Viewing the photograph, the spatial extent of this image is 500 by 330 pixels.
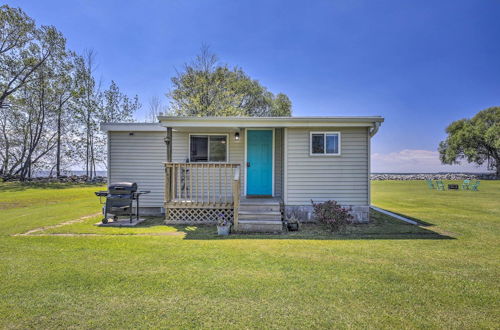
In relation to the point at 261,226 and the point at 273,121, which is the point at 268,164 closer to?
the point at 273,121

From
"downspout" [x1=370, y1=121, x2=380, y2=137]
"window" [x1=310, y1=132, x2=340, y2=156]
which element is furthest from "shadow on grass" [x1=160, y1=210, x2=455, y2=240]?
"downspout" [x1=370, y1=121, x2=380, y2=137]

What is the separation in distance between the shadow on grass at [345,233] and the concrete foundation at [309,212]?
9.7 inches

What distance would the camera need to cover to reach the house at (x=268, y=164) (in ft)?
22.5

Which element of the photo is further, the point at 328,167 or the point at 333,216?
the point at 328,167

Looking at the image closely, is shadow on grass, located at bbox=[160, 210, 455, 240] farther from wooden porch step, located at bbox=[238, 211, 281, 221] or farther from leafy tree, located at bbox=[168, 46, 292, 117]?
leafy tree, located at bbox=[168, 46, 292, 117]

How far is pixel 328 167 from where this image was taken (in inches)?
282

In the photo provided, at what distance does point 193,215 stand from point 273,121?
3.67 m

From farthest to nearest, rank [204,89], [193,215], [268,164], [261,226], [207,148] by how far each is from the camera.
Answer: [204,89], [207,148], [268,164], [193,215], [261,226]

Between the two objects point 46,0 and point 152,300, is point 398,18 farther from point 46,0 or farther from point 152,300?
point 46,0

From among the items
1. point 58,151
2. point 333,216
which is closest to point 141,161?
point 333,216

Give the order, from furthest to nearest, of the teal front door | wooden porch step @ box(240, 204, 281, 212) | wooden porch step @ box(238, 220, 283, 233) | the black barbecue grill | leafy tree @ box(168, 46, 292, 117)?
leafy tree @ box(168, 46, 292, 117) → the teal front door → the black barbecue grill → wooden porch step @ box(240, 204, 281, 212) → wooden porch step @ box(238, 220, 283, 233)

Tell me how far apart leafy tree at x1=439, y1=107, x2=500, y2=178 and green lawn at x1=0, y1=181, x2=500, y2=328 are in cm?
3946

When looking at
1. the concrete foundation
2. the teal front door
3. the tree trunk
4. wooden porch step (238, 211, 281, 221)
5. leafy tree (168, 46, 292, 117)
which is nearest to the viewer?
Result: wooden porch step (238, 211, 281, 221)

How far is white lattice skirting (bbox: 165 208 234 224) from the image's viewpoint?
23.1 ft
